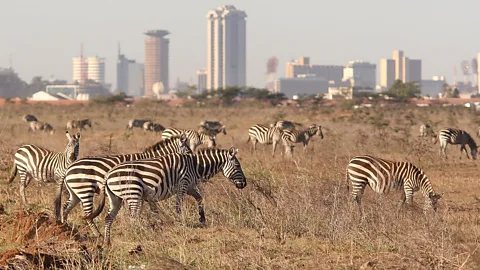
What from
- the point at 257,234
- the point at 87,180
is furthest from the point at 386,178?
the point at 87,180

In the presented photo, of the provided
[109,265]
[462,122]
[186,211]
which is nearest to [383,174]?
[186,211]

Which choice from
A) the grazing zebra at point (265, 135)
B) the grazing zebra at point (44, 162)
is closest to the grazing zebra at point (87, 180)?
the grazing zebra at point (44, 162)

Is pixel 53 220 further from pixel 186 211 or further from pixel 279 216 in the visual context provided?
pixel 279 216

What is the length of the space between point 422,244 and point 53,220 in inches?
157

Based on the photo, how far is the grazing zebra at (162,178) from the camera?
31.6 ft

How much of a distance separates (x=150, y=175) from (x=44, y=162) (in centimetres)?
364

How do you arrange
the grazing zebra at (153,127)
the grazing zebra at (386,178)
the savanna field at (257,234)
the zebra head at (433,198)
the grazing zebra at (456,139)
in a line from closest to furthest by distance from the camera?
the savanna field at (257,234) → the zebra head at (433,198) → the grazing zebra at (386,178) → the grazing zebra at (456,139) → the grazing zebra at (153,127)

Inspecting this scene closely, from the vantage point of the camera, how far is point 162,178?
10.1 m

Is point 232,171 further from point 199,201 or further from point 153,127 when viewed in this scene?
point 153,127

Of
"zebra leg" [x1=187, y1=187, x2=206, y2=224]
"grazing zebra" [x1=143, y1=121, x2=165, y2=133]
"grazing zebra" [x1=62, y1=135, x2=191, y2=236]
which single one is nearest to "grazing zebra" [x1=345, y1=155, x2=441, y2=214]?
"zebra leg" [x1=187, y1=187, x2=206, y2=224]

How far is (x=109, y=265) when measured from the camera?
26.0 feet

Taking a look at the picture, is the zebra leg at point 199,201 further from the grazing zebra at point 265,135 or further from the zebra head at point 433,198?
the grazing zebra at point 265,135

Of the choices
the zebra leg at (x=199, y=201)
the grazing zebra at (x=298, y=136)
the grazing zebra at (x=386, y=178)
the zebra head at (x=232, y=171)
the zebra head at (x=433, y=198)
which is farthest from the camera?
the grazing zebra at (x=298, y=136)

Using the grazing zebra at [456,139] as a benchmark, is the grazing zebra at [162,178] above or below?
above
